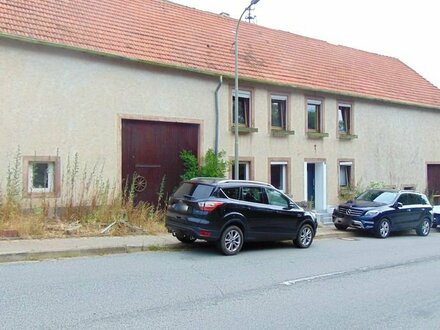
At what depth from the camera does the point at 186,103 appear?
15.7 meters

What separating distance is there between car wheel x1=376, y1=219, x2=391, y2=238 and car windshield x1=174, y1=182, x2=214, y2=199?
717 cm

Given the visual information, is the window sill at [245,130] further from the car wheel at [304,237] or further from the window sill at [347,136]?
the car wheel at [304,237]

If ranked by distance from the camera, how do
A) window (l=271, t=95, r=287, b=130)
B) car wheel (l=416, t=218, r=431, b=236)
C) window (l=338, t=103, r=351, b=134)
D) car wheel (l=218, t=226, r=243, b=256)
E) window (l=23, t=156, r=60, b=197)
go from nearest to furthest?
1. car wheel (l=218, t=226, r=243, b=256)
2. window (l=23, t=156, r=60, b=197)
3. car wheel (l=416, t=218, r=431, b=236)
4. window (l=271, t=95, r=287, b=130)
5. window (l=338, t=103, r=351, b=134)

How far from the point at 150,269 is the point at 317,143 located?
40.7ft

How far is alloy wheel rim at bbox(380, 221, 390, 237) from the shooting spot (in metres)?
15.4

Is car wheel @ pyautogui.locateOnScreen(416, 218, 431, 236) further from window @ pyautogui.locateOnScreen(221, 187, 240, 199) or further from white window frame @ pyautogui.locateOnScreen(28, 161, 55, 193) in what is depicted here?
white window frame @ pyautogui.locateOnScreen(28, 161, 55, 193)

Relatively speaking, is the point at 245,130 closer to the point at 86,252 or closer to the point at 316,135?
the point at 316,135

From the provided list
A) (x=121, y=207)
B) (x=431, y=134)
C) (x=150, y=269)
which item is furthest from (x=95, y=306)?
(x=431, y=134)

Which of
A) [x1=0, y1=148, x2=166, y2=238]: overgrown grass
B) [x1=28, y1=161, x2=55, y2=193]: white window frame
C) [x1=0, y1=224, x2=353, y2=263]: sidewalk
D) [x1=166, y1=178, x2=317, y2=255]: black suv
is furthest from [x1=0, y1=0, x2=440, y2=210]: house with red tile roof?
[x1=166, y1=178, x2=317, y2=255]: black suv

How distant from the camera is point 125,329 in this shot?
532cm

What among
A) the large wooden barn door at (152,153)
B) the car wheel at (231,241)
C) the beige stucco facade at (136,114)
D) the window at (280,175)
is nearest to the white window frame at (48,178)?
the beige stucco facade at (136,114)

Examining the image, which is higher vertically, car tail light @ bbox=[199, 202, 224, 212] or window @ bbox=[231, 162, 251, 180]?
window @ bbox=[231, 162, 251, 180]

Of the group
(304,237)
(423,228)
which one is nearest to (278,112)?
(423,228)

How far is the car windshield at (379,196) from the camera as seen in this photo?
16.3 metres
